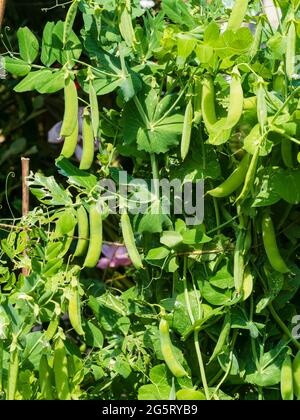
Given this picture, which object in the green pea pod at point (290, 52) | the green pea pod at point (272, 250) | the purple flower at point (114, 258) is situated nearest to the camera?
the green pea pod at point (290, 52)

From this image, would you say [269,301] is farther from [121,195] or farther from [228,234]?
[121,195]

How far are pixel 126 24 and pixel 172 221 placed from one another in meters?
0.29

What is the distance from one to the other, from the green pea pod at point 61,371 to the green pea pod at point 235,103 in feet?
1.22

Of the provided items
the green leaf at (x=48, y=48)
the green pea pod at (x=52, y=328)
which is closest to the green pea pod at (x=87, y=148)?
the green leaf at (x=48, y=48)

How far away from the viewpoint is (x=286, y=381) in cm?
106

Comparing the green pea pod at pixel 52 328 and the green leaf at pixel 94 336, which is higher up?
Result: the green pea pod at pixel 52 328

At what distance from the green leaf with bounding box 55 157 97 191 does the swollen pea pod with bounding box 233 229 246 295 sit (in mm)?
214

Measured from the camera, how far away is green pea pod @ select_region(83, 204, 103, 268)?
1070 millimetres

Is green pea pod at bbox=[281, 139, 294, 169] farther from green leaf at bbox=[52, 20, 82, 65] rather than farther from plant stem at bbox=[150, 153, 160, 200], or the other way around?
green leaf at bbox=[52, 20, 82, 65]

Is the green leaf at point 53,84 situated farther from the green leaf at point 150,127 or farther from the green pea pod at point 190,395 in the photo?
the green pea pod at point 190,395

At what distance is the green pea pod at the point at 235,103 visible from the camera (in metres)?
0.98

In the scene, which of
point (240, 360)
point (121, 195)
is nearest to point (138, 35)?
point (121, 195)

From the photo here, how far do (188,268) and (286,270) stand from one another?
0.14 m

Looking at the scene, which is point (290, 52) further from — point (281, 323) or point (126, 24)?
point (281, 323)
